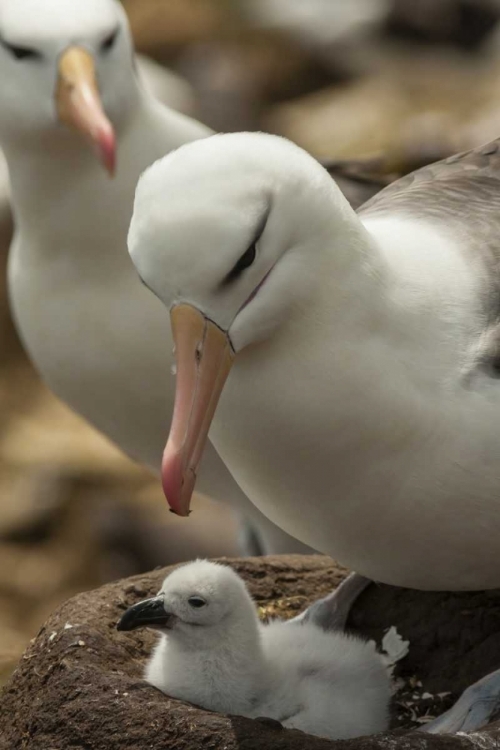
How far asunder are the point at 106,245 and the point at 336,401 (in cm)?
184

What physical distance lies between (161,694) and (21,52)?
2.13 metres

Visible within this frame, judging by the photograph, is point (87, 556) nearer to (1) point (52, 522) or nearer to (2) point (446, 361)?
(1) point (52, 522)

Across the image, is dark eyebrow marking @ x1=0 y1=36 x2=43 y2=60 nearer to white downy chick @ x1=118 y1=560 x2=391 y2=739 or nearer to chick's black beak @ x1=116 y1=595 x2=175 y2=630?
white downy chick @ x1=118 y1=560 x2=391 y2=739

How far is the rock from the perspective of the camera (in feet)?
12.2

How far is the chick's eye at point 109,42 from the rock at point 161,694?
1.60m

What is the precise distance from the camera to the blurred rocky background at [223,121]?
914cm

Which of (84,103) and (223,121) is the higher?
(84,103)

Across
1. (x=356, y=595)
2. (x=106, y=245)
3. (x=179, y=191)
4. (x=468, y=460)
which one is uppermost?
(x=179, y=191)

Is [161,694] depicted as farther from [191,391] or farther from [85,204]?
[85,204]

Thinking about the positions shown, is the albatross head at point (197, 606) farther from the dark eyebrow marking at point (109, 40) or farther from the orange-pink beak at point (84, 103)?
the dark eyebrow marking at point (109, 40)

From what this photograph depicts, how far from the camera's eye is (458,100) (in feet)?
41.0

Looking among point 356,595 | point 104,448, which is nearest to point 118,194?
point 356,595

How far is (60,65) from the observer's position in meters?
5.02

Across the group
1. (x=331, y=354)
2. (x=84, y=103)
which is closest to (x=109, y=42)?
(x=84, y=103)
